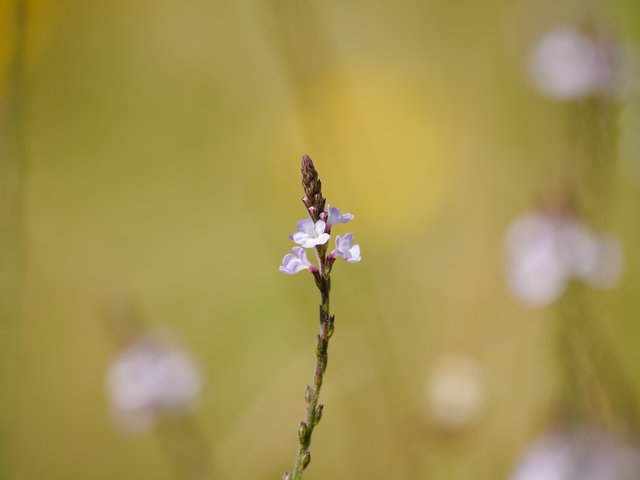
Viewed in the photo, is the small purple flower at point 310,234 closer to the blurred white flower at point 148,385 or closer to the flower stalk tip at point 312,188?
the flower stalk tip at point 312,188

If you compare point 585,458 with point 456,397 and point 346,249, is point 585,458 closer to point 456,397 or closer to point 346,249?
point 456,397

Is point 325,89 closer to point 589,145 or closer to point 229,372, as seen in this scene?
point 229,372

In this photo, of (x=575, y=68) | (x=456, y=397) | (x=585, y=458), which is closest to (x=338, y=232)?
(x=456, y=397)

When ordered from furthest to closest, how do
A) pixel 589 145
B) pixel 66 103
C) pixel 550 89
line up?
pixel 66 103, pixel 550 89, pixel 589 145

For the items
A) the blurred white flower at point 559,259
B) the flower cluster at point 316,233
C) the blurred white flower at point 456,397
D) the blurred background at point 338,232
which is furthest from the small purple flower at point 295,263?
the blurred white flower at point 456,397

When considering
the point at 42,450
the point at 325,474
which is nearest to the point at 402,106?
the point at 325,474

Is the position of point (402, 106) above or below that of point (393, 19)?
below

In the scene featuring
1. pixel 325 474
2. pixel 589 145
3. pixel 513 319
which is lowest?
pixel 325 474

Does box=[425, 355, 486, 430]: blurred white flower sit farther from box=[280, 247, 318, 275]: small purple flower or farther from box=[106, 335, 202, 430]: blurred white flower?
box=[280, 247, 318, 275]: small purple flower
